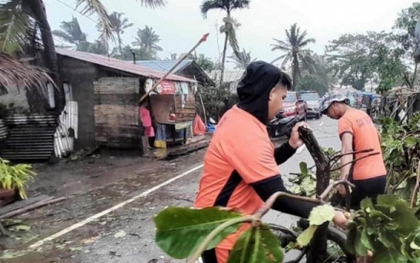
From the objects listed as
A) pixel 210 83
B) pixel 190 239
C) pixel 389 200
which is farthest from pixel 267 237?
pixel 210 83

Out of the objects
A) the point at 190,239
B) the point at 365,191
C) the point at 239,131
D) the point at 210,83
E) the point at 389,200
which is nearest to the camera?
the point at 190,239

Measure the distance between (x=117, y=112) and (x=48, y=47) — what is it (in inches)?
108

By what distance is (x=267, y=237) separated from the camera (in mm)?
835

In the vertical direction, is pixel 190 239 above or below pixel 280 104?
below

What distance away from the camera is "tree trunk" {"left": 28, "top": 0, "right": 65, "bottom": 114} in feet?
36.1

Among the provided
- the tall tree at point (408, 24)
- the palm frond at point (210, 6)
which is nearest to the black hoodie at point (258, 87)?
the tall tree at point (408, 24)

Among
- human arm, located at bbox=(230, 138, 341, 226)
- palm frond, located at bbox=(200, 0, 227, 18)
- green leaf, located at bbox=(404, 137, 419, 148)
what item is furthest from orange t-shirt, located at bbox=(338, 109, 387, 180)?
palm frond, located at bbox=(200, 0, 227, 18)

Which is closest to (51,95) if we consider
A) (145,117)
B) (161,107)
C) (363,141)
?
(145,117)

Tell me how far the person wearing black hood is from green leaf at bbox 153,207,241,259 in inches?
29.5

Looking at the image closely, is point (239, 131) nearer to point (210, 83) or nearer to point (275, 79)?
point (275, 79)

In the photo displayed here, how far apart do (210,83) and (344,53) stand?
30.8 meters

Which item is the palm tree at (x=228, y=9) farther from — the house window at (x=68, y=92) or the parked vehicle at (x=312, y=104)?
the house window at (x=68, y=92)

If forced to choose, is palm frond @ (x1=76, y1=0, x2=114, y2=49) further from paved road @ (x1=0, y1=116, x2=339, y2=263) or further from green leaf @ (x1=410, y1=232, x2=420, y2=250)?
green leaf @ (x1=410, y1=232, x2=420, y2=250)

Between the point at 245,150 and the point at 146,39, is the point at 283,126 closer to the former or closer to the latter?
the point at 245,150
